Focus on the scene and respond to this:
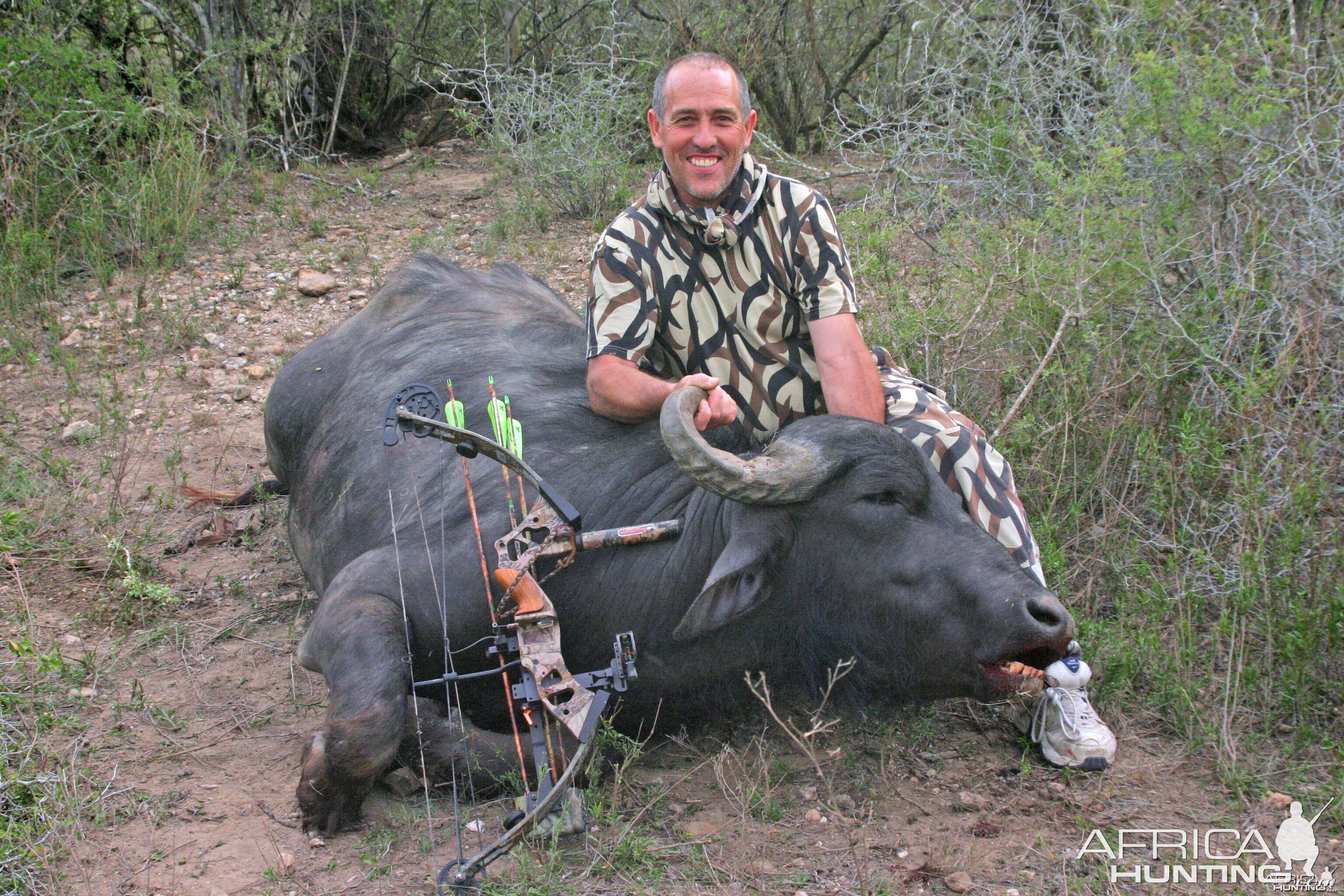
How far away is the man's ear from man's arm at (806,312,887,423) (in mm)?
643

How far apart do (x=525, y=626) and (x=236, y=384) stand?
4.28 m

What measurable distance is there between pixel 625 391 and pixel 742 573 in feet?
3.10

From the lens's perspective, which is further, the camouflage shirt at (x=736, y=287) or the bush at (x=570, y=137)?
the bush at (x=570, y=137)

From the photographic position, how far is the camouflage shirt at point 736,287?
13.8 feet

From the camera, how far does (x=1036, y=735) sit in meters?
3.74

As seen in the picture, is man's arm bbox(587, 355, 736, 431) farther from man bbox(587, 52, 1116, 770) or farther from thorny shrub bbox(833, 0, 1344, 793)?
thorny shrub bbox(833, 0, 1344, 793)

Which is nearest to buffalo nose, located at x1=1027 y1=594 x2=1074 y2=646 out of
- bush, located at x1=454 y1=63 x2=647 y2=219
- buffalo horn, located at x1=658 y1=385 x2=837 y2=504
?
buffalo horn, located at x1=658 y1=385 x2=837 y2=504

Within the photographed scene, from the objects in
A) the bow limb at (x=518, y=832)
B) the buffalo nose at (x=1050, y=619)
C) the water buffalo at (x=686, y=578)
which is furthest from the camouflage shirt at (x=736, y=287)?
the bow limb at (x=518, y=832)

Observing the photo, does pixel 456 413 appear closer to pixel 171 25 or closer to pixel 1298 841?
pixel 1298 841

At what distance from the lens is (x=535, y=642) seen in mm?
3285

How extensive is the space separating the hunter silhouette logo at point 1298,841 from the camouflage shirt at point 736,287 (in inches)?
78.1

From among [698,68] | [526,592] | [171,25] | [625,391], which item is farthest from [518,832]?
[171,25]

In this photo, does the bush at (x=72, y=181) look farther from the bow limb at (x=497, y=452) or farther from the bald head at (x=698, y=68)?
the bow limb at (x=497, y=452)

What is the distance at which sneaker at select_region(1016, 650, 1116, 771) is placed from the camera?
3.58 metres
